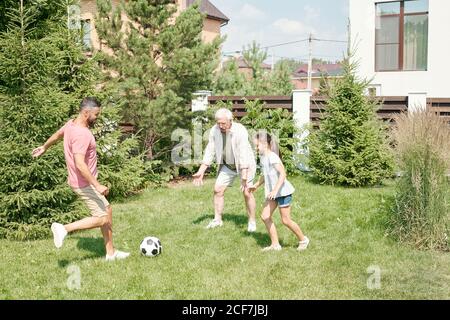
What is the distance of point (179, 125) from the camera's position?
12.8 meters

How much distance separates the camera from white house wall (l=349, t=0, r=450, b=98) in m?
18.2

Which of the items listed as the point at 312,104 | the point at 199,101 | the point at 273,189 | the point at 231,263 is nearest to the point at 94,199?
the point at 231,263

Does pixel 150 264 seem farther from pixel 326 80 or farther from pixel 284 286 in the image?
pixel 326 80

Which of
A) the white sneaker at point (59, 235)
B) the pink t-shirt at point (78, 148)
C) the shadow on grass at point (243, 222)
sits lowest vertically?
the shadow on grass at point (243, 222)

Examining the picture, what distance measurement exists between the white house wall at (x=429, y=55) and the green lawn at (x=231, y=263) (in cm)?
1079

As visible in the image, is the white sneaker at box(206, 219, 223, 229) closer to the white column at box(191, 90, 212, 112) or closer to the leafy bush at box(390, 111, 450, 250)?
the leafy bush at box(390, 111, 450, 250)

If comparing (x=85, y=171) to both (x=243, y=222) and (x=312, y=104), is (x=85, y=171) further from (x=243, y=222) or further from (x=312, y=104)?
(x=312, y=104)

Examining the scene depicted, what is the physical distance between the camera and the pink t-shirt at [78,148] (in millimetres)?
6000

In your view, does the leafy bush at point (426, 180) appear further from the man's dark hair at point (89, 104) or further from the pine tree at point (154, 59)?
→ the pine tree at point (154, 59)

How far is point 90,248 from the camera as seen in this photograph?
23.7 ft

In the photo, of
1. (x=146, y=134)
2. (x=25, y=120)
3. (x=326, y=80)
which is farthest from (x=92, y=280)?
(x=326, y=80)

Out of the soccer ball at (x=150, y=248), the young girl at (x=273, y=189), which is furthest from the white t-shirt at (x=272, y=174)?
the soccer ball at (x=150, y=248)

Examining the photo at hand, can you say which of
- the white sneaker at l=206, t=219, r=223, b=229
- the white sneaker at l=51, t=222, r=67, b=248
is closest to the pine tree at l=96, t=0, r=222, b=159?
the white sneaker at l=206, t=219, r=223, b=229

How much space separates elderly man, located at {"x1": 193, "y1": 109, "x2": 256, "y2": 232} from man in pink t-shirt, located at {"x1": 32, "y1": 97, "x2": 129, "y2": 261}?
5.74 feet
